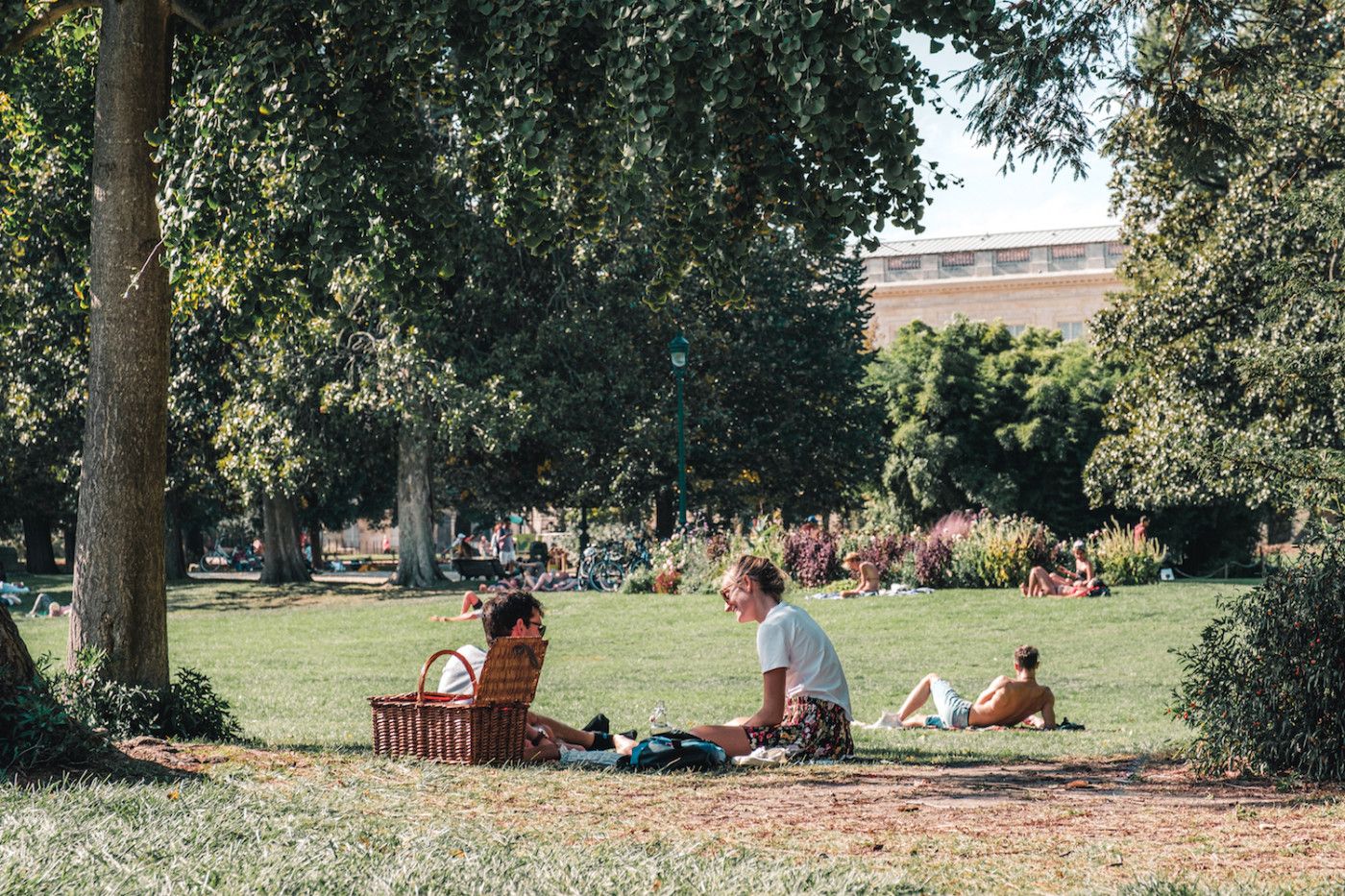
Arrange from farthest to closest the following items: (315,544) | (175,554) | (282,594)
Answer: (315,544)
(175,554)
(282,594)

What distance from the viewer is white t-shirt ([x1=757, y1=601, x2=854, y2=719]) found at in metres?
7.85

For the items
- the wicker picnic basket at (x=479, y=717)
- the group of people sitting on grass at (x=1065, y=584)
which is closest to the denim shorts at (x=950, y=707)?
the wicker picnic basket at (x=479, y=717)

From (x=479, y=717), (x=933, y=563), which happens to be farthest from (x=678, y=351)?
(x=479, y=717)

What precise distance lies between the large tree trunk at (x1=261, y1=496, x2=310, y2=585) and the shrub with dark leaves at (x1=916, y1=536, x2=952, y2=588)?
1771cm

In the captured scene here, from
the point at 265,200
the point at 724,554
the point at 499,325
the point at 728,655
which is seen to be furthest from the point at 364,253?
the point at 499,325

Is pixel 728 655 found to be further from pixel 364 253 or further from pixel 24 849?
pixel 24 849

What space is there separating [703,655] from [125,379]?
31.3ft

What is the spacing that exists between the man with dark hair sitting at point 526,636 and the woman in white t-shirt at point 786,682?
2.89ft

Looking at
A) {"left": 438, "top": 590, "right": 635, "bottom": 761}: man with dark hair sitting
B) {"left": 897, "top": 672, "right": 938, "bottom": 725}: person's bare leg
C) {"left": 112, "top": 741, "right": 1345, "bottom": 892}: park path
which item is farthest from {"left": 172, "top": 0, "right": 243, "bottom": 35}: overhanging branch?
{"left": 897, "top": 672, "right": 938, "bottom": 725}: person's bare leg

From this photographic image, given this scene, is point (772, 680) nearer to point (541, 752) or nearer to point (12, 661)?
point (541, 752)

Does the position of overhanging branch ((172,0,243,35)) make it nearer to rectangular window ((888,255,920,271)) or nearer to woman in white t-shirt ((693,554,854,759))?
woman in white t-shirt ((693,554,854,759))

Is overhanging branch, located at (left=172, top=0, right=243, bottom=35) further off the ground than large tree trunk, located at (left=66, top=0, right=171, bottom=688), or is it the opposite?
overhanging branch, located at (left=172, top=0, right=243, bottom=35)

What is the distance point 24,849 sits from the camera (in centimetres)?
472

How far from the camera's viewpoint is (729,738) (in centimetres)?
780
